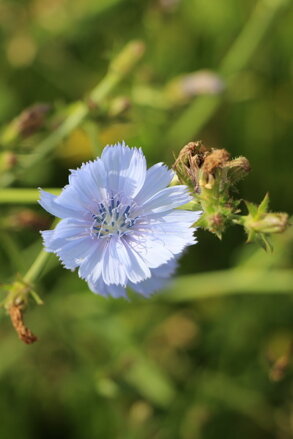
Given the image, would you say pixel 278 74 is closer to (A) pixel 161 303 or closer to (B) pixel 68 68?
Answer: (B) pixel 68 68

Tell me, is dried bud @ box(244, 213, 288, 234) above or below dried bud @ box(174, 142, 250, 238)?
below

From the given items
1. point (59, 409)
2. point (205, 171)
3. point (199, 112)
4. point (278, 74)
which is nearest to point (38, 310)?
point (59, 409)

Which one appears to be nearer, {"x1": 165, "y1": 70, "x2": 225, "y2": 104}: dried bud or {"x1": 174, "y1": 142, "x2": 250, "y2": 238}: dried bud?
{"x1": 174, "y1": 142, "x2": 250, "y2": 238}: dried bud

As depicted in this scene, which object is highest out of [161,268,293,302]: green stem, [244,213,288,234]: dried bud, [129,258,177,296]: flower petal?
[129,258,177,296]: flower petal

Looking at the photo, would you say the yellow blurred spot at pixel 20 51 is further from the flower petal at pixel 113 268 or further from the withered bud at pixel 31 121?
the flower petal at pixel 113 268

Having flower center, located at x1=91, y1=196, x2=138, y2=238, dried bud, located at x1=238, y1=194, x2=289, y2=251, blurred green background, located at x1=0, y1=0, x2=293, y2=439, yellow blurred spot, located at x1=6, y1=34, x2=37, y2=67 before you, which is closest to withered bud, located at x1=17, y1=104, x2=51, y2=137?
blurred green background, located at x1=0, y1=0, x2=293, y2=439

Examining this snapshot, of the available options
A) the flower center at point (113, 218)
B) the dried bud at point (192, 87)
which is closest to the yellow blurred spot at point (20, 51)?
the dried bud at point (192, 87)

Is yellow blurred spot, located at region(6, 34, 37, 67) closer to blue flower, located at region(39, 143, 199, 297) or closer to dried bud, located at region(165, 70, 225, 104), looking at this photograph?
dried bud, located at region(165, 70, 225, 104)
